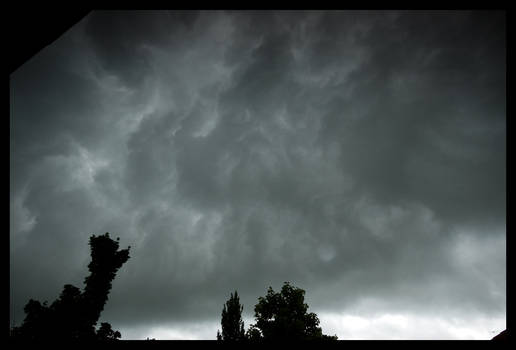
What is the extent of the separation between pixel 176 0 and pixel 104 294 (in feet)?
102

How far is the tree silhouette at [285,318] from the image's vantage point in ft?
83.3

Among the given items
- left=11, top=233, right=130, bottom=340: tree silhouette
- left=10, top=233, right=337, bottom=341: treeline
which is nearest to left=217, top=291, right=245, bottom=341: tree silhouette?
left=10, top=233, right=337, bottom=341: treeline

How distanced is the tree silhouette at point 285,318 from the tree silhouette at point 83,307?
11766mm

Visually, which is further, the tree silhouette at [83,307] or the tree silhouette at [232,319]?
the tree silhouette at [232,319]

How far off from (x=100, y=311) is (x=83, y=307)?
64.4 inches

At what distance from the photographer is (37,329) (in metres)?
24.1

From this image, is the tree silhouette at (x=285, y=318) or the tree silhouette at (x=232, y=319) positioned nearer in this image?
the tree silhouette at (x=285, y=318)

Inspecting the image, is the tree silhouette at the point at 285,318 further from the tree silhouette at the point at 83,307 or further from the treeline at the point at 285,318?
the tree silhouette at the point at 83,307

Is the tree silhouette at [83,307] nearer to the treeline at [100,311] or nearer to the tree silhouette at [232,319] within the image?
the treeline at [100,311]

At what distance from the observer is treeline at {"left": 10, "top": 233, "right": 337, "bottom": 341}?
2420 cm

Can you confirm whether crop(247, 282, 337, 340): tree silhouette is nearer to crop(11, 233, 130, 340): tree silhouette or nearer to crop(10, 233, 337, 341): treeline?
crop(10, 233, 337, 341): treeline

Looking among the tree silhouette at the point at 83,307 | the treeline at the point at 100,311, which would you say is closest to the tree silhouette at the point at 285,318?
the treeline at the point at 100,311
